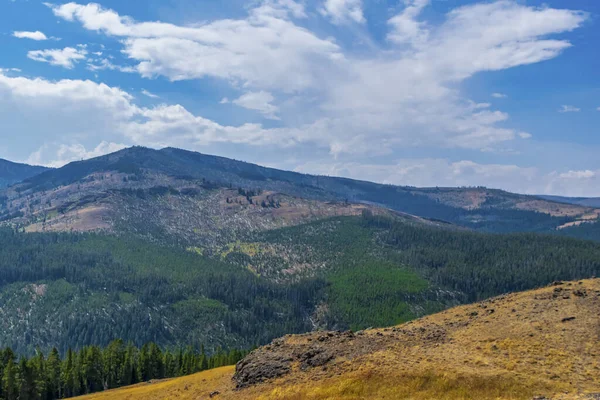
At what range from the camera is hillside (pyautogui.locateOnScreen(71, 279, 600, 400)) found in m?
48.1

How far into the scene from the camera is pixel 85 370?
123062mm

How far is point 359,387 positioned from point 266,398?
42.3 ft

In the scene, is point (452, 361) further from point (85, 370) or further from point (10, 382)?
point (85, 370)

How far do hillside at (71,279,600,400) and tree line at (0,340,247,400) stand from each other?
155 ft

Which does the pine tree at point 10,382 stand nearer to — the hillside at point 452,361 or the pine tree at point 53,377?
the pine tree at point 53,377

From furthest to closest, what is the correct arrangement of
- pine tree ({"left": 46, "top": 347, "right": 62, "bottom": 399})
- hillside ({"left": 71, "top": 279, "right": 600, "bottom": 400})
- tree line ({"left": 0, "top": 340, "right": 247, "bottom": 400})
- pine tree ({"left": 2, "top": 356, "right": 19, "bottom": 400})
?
pine tree ({"left": 46, "top": 347, "right": 62, "bottom": 399})
tree line ({"left": 0, "top": 340, "right": 247, "bottom": 400})
pine tree ({"left": 2, "top": 356, "right": 19, "bottom": 400})
hillside ({"left": 71, "top": 279, "right": 600, "bottom": 400})

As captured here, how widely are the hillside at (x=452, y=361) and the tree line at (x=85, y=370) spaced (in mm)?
47127

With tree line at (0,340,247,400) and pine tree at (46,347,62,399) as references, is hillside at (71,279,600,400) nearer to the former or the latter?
tree line at (0,340,247,400)

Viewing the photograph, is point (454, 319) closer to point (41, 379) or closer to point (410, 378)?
point (410, 378)

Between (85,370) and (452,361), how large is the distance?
110822 mm

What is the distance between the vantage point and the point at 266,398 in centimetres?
5619

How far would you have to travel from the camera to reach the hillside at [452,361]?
48.1 meters

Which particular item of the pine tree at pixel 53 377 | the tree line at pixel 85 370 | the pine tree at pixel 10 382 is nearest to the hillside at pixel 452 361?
the pine tree at pixel 10 382

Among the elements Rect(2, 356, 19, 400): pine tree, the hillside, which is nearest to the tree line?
Rect(2, 356, 19, 400): pine tree
